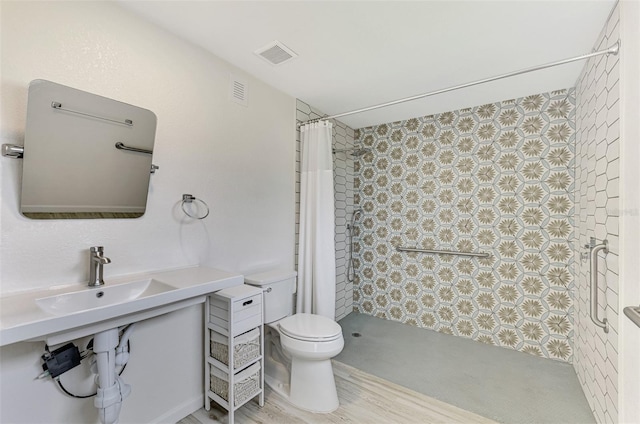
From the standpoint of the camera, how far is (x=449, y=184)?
2799 mm

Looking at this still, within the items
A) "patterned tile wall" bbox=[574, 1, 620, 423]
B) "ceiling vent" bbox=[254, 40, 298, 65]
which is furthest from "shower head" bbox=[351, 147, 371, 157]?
"patterned tile wall" bbox=[574, 1, 620, 423]

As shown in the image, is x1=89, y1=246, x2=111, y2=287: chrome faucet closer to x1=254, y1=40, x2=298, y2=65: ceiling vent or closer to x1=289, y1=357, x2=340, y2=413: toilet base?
x1=289, y1=357, x2=340, y2=413: toilet base

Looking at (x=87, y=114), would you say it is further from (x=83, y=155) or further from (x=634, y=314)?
(x=634, y=314)

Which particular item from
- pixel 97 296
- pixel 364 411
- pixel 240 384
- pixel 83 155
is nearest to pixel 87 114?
pixel 83 155

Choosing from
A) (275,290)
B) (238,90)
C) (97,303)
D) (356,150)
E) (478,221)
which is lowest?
(275,290)

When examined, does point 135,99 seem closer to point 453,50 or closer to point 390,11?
point 390,11

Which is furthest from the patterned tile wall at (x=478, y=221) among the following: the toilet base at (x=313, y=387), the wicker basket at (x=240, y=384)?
the wicker basket at (x=240, y=384)

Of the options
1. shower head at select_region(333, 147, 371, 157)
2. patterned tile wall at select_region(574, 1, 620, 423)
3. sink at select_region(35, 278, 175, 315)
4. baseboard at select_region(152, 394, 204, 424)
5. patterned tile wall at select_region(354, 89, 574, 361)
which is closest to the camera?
sink at select_region(35, 278, 175, 315)

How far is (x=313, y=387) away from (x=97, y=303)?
1318 millimetres

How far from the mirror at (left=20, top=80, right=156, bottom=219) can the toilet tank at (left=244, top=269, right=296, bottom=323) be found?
2.89ft

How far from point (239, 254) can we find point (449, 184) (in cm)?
218

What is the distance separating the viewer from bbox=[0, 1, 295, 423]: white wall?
1131 millimetres

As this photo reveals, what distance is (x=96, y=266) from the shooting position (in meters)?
1.27

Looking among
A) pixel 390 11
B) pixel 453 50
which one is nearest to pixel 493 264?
pixel 453 50
